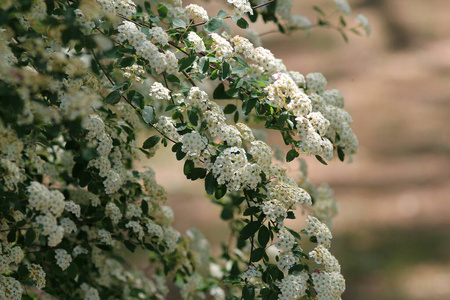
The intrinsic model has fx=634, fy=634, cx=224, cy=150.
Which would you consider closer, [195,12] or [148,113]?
[148,113]

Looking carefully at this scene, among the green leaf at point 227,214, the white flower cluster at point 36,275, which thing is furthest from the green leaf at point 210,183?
the green leaf at point 227,214

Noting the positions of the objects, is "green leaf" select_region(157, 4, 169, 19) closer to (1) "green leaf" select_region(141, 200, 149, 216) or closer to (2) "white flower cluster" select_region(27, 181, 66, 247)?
(1) "green leaf" select_region(141, 200, 149, 216)

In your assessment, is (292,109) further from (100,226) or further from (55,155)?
(55,155)

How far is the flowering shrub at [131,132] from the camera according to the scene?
6.64ft

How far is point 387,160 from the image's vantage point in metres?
7.06

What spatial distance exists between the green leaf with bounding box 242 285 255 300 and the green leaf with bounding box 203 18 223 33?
101 centimetres

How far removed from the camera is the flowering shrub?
2025mm

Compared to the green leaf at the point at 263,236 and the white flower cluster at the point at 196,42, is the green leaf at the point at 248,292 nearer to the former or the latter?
the green leaf at the point at 263,236

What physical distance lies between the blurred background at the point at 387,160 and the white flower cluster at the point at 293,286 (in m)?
2.37

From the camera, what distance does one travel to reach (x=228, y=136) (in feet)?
7.55

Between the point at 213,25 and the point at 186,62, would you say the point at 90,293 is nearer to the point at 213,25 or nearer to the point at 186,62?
the point at 186,62

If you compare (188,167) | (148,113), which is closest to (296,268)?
(188,167)

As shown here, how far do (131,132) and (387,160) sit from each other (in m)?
4.89

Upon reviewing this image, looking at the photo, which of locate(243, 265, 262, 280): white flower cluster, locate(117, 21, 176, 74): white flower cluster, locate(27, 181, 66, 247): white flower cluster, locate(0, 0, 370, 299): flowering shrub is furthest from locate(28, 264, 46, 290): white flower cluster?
locate(117, 21, 176, 74): white flower cluster
